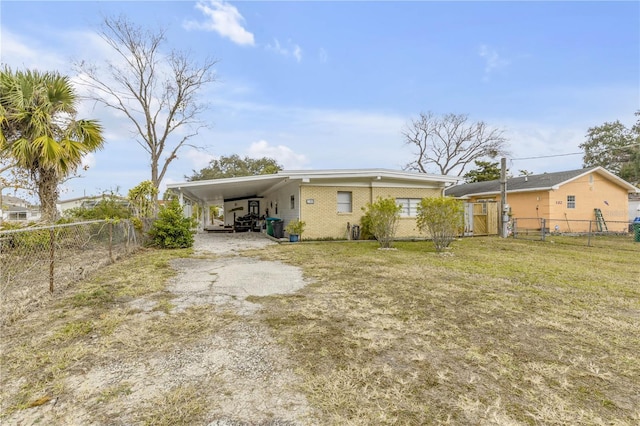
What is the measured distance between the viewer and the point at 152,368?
251 centimetres

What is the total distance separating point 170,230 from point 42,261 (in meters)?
5.86

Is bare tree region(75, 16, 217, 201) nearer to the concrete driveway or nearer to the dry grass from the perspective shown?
the concrete driveway

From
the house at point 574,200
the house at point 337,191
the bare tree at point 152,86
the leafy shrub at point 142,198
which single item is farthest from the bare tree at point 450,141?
the leafy shrub at point 142,198

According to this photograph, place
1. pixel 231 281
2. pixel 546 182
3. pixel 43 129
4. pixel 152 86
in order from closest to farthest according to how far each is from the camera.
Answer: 1. pixel 231 281
2. pixel 43 129
3. pixel 546 182
4. pixel 152 86

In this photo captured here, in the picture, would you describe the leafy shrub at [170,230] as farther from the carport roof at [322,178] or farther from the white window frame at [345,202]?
the white window frame at [345,202]

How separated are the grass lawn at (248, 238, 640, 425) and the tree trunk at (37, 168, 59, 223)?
696cm

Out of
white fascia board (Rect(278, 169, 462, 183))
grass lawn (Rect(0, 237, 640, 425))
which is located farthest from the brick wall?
grass lawn (Rect(0, 237, 640, 425))

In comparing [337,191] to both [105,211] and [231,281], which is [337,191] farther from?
[105,211]

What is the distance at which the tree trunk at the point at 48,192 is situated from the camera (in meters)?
7.58

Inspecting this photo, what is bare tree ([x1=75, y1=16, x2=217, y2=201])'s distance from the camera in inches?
691

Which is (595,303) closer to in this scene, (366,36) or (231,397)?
(231,397)

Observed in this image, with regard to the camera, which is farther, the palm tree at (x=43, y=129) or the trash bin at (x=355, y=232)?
the trash bin at (x=355, y=232)

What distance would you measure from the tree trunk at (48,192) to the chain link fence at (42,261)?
1.38m

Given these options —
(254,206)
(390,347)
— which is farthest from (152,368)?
(254,206)
